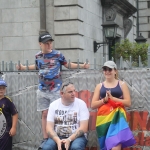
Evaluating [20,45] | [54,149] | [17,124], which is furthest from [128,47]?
[54,149]

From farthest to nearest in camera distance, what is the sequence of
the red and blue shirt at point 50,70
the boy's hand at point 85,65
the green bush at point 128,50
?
the green bush at point 128,50 → the boy's hand at point 85,65 → the red and blue shirt at point 50,70

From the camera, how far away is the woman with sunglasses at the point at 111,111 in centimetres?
745

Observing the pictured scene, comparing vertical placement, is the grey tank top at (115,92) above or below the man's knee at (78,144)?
above

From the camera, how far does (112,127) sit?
7.55m

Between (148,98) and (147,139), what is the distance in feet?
2.30

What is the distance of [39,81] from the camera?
8.32m

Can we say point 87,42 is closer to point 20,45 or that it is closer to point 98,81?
point 20,45

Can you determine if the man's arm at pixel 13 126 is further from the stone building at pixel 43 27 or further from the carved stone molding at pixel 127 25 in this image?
the carved stone molding at pixel 127 25

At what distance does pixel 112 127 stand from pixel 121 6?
44.0 ft

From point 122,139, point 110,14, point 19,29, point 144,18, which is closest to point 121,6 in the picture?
point 110,14

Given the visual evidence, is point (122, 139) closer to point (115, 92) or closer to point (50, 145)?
point (115, 92)

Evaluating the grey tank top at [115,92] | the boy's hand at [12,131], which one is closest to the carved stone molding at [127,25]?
the boy's hand at [12,131]

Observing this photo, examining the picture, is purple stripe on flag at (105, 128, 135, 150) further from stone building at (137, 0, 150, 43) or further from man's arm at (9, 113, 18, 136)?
stone building at (137, 0, 150, 43)

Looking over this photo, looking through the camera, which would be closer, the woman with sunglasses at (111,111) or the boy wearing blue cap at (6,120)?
the woman with sunglasses at (111,111)
